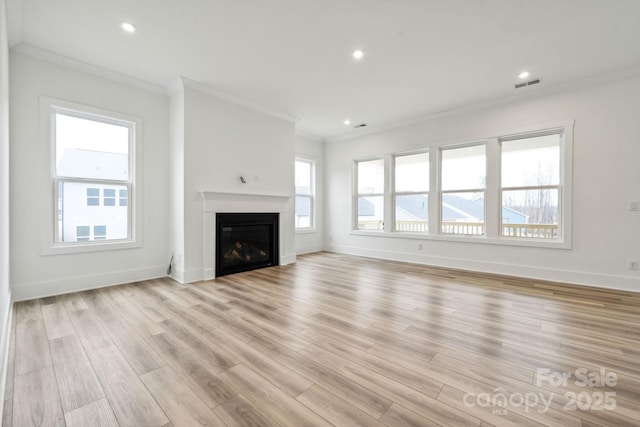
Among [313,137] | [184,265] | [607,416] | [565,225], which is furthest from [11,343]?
[565,225]

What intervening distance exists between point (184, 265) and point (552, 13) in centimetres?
497

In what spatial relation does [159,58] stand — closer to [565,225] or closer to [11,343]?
[11,343]

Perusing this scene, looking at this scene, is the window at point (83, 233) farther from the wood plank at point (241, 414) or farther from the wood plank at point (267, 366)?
the wood plank at point (241, 414)

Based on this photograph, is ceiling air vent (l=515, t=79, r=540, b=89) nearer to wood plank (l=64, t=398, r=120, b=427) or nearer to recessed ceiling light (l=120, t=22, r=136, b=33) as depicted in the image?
recessed ceiling light (l=120, t=22, r=136, b=33)

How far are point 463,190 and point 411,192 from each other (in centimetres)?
96

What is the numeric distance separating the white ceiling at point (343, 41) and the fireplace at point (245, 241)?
2.04 m

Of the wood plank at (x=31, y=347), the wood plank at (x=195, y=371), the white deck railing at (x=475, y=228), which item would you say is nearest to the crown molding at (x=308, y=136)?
the white deck railing at (x=475, y=228)

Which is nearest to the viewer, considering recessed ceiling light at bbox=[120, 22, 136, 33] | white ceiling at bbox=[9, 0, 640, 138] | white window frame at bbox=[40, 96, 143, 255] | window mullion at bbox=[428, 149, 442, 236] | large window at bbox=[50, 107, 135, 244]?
white ceiling at bbox=[9, 0, 640, 138]

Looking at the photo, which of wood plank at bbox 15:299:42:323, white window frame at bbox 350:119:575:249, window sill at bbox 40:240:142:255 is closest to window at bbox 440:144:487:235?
white window frame at bbox 350:119:575:249

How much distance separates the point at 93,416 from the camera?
1.37 m

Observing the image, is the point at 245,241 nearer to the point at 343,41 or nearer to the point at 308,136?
the point at 308,136

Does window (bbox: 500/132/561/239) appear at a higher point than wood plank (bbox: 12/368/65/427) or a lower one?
higher

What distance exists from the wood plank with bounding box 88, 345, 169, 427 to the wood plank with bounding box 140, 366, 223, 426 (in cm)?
4

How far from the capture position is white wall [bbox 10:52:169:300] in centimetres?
302
